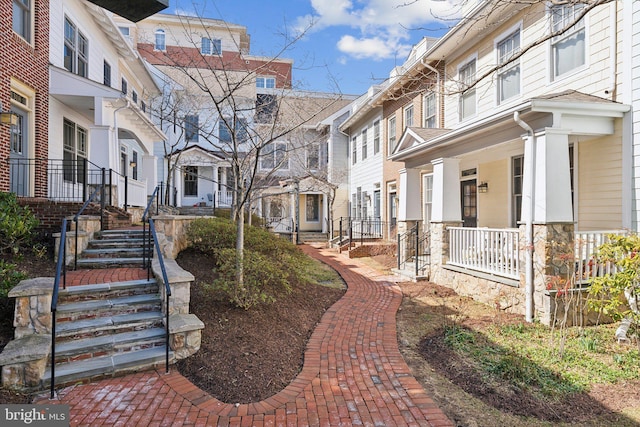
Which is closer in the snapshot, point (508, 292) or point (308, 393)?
point (308, 393)

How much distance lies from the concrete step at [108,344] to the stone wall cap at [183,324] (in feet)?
0.73

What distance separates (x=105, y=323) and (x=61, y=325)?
0.48 metres

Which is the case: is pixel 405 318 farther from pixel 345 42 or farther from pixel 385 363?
pixel 345 42

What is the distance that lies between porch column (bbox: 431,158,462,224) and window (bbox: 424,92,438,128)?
3775 mm

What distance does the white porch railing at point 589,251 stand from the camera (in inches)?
232

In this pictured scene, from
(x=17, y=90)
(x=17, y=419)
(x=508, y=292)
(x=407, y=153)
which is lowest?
(x=17, y=419)

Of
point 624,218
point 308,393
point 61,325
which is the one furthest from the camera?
point 624,218

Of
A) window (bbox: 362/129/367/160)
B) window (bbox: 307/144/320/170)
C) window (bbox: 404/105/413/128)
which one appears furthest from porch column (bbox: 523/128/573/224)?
window (bbox: 307/144/320/170)

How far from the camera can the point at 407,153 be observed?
32.8 ft

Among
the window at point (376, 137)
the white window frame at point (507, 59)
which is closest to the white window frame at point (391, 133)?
the window at point (376, 137)

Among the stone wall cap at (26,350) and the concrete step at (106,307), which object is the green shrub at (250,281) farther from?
the stone wall cap at (26,350)

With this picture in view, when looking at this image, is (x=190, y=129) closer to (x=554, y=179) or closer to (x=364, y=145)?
(x=364, y=145)

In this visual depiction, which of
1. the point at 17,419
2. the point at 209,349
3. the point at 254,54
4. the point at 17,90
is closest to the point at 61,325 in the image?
the point at 17,419

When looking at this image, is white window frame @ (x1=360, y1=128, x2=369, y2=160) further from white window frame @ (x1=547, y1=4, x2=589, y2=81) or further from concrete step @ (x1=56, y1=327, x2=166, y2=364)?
concrete step @ (x1=56, y1=327, x2=166, y2=364)
